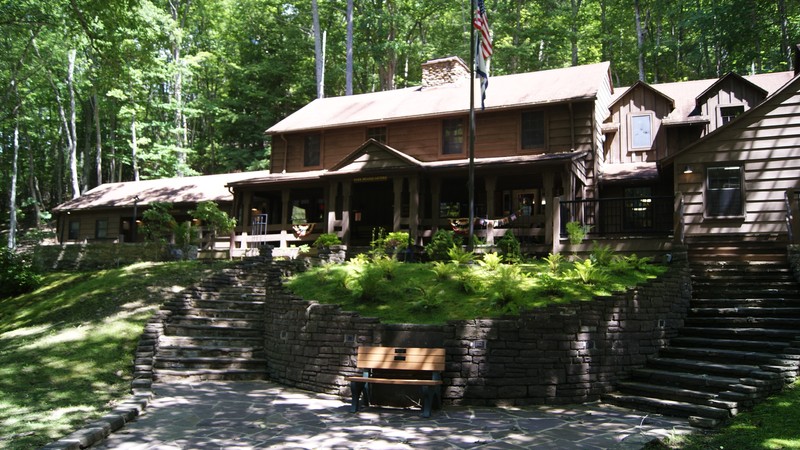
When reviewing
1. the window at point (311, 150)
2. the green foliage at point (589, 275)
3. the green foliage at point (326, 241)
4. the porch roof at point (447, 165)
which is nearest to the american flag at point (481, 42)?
the porch roof at point (447, 165)

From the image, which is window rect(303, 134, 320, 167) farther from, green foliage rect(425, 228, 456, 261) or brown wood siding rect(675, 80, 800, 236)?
brown wood siding rect(675, 80, 800, 236)

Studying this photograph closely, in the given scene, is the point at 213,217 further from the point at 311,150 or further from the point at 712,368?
the point at 712,368

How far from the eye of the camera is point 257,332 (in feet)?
41.4

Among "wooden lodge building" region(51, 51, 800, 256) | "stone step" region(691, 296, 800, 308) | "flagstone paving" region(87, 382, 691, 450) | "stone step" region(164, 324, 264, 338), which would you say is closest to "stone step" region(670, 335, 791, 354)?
"stone step" region(691, 296, 800, 308)

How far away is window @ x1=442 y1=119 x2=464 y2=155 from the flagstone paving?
12.9 m

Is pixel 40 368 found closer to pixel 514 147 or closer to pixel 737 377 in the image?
pixel 737 377

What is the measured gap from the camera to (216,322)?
42.0ft

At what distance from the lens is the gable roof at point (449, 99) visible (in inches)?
780

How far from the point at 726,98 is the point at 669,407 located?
16111mm

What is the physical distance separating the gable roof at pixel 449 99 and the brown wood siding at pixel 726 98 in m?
3.71

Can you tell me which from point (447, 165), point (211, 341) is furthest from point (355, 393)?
point (447, 165)

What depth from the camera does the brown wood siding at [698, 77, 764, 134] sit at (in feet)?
66.1

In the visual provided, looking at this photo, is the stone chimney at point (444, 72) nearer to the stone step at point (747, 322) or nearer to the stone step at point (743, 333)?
the stone step at point (747, 322)

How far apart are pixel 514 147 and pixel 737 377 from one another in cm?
1219
